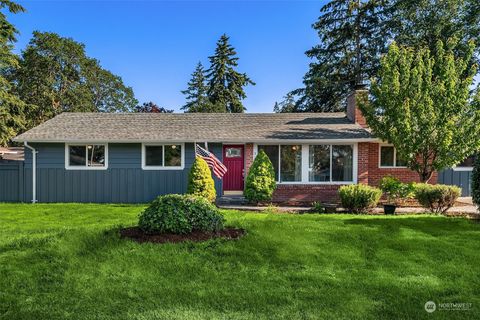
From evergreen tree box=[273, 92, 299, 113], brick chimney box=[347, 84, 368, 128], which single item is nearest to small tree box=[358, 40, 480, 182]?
brick chimney box=[347, 84, 368, 128]

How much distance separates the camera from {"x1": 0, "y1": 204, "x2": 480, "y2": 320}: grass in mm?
3555

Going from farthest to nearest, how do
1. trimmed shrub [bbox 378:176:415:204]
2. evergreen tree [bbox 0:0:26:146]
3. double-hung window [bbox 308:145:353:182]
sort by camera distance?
evergreen tree [bbox 0:0:26:146] < double-hung window [bbox 308:145:353:182] < trimmed shrub [bbox 378:176:415:204]

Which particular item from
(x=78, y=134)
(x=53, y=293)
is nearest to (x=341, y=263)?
(x=53, y=293)

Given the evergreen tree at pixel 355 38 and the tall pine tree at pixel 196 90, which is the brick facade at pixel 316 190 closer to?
the evergreen tree at pixel 355 38

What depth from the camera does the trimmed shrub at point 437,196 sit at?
10.2m

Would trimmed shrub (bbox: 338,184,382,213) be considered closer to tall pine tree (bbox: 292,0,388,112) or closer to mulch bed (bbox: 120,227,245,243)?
mulch bed (bbox: 120,227,245,243)

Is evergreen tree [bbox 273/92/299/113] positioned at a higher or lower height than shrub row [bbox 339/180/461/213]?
higher

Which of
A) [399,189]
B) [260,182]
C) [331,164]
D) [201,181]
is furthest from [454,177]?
[201,181]

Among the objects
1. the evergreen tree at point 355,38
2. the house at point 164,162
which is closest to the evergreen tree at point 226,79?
the evergreen tree at point 355,38

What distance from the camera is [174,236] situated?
18.9 feet

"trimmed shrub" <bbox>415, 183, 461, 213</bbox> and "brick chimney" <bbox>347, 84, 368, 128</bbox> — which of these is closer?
"trimmed shrub" <bbox>415, 183, 461, 213</bbox>

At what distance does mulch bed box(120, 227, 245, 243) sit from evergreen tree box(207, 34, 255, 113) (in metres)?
32.1

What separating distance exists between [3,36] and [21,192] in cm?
1290

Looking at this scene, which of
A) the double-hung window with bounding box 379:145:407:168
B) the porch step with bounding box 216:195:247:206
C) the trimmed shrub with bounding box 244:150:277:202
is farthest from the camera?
the double-hung window with bounding box 379:145:407:168
